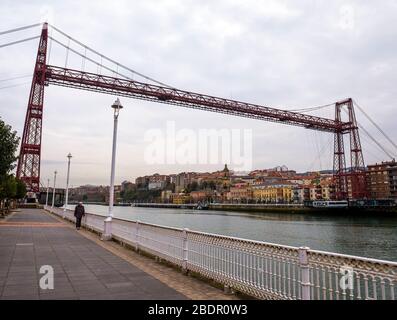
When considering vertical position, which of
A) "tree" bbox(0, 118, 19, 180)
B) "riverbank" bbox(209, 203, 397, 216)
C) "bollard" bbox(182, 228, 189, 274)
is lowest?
"bollard" bbox(182, 228, 189, 274)

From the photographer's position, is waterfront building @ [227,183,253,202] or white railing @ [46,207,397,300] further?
waterfront building @ [227,183,253,202]

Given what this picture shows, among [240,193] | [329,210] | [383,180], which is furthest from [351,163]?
[240,193]

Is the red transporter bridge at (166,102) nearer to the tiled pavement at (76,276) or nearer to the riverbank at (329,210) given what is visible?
the riverbank at (329,210)

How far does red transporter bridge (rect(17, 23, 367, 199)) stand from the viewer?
47.3 metres

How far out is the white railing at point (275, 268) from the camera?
3.62m

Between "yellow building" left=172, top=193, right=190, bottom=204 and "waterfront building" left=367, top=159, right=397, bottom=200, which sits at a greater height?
"waterfront building" left=367, top=159, right=397, bottom=200

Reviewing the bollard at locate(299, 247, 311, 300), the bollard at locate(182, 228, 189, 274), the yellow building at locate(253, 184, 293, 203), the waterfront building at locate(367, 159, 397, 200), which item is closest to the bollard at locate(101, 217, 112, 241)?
the bollard at locate(182, 228, 189, 274)

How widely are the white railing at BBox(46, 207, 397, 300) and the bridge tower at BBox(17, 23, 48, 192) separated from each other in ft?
139

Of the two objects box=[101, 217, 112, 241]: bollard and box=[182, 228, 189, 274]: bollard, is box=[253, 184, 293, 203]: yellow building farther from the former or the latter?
box=[182, 228, 189, 274]: bollard

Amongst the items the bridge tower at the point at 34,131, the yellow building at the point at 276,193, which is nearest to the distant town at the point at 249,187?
the yellow building at the point at 276,193

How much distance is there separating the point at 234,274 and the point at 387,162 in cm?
10955

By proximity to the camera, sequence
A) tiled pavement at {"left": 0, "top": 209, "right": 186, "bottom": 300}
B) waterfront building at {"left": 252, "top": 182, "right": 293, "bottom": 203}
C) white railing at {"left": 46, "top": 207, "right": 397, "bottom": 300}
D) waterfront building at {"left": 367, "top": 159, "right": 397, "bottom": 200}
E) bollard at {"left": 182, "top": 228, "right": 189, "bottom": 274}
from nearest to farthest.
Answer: white railing at {"left": 46, "top": 207, "right": 397, "bottom": 300} → tiled pavement at {"left": 0, "top": 209, "right": 186, "bottom": 300} → bollard at {"left": 182, "top": 228, "right": 189, "bottom": 274} → waterfront building at {"left": 367, "top": 159, "right": 397, "bottom": 200} → waterfront building at {"left": 252, "top": 182, "right": 293, "bottom": 203}
